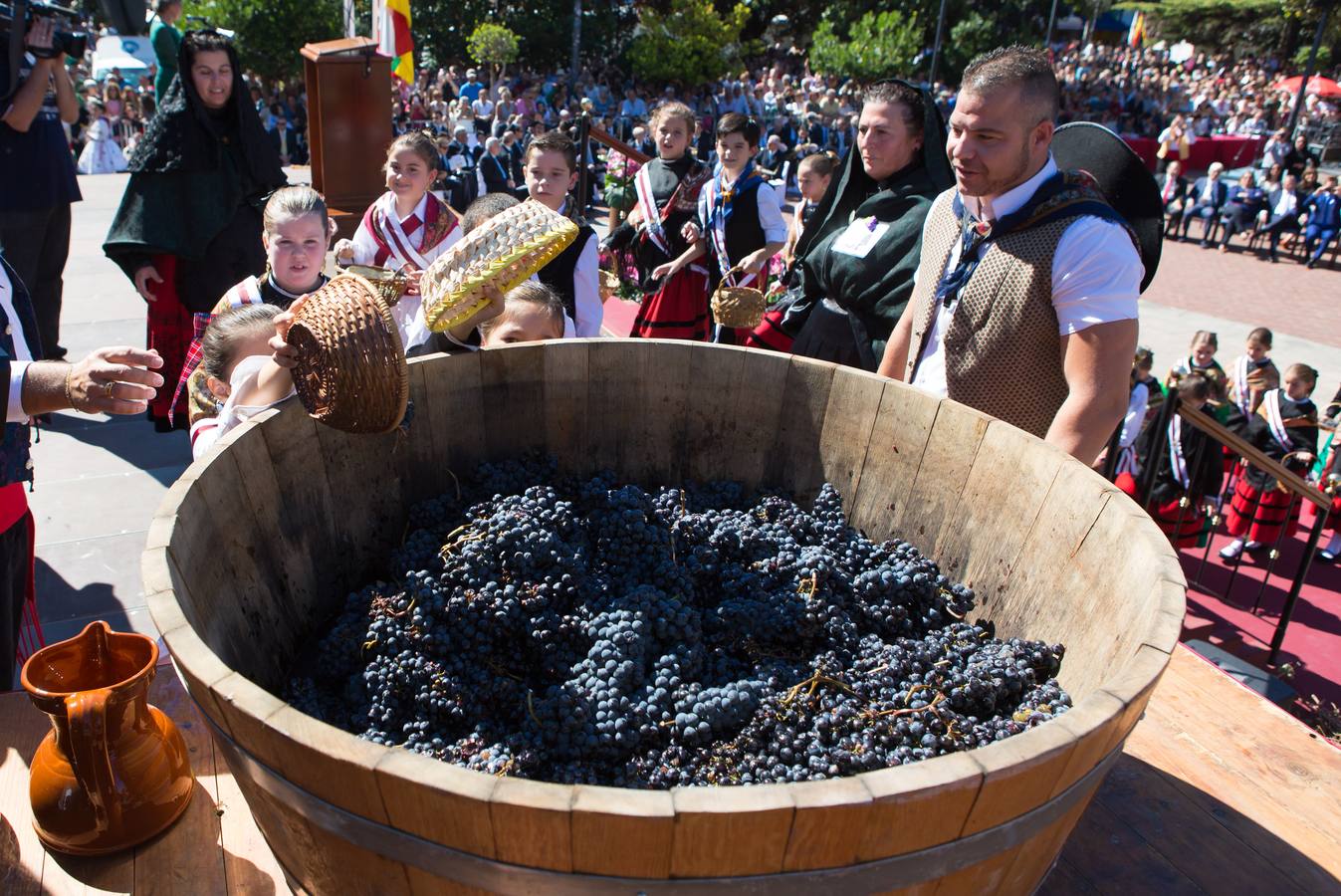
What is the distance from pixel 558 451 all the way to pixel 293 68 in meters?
22.2

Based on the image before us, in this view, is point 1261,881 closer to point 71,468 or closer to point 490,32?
point 71,468

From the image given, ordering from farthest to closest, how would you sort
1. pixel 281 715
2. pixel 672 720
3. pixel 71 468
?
pixel 71 468 → pixel 672 720 → pixel 281 715

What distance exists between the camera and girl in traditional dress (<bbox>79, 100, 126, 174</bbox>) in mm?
13592

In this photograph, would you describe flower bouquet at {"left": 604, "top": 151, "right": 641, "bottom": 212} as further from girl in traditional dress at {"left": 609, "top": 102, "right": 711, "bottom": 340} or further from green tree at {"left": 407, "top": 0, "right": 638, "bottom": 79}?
green tree at {"left": 407, "top": 0, "right": 638, "bottom": 79}

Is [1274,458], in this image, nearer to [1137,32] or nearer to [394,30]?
[394,30]

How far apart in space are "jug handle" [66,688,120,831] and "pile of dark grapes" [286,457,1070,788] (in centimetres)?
34

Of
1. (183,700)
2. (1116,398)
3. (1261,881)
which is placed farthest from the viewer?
(1116,398)

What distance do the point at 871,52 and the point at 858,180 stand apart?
2652 cm

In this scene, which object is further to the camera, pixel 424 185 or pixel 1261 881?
pixel 424 185

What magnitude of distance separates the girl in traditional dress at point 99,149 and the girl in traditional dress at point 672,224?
11.8 m

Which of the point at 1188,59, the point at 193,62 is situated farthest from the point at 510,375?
the point at 1188,59

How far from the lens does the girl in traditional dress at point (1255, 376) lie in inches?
266

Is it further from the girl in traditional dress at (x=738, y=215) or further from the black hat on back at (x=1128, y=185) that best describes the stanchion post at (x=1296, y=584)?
the girl in traditional dress at (x=738, y=215)

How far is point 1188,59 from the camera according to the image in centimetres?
4012
